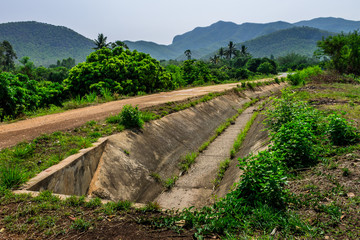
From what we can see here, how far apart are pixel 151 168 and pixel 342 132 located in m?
5.02

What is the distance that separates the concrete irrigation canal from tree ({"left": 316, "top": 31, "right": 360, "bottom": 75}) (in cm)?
2046

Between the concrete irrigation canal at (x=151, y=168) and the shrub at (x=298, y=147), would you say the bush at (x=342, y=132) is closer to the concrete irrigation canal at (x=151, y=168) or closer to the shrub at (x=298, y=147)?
the shrub at (x=298, y=147)

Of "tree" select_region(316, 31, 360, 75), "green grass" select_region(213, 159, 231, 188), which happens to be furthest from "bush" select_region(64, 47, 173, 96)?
"tree" select_region(316, 31, 360, 75)

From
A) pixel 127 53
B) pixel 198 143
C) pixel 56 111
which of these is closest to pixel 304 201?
pixel 198 143

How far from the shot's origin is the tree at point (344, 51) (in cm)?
2248

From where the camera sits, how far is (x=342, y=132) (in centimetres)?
461


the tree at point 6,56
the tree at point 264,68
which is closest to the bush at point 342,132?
the tree at point 264,68

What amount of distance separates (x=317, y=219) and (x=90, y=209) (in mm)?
3263

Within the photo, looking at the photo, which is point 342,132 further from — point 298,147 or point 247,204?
point 247,204

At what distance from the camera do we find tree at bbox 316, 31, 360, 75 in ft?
73.8

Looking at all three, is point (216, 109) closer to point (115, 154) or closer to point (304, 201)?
point (115, 154)

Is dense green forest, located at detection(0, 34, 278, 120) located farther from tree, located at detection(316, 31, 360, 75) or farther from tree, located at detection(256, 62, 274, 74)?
tree, located at detection(256, 62, 274, 74)

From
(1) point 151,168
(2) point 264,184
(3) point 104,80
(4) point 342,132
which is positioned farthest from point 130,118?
(3) point 104,80

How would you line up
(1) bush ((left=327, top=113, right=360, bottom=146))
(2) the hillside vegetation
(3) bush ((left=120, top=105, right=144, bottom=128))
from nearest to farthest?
(2) the hillside vegetation, (1) bush ((left=327, top=113, right=360, bottom=146)), (3) bush ((left=120, top=105, right=144, bottom=128))
